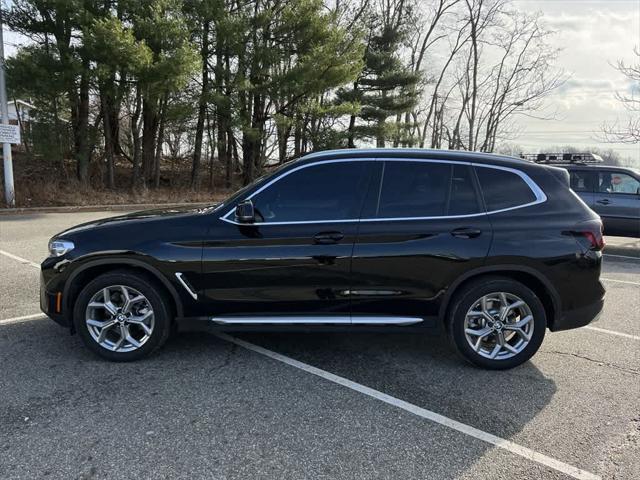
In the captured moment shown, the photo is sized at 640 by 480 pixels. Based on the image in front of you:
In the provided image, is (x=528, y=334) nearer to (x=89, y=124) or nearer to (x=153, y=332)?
(x=153, y=332)

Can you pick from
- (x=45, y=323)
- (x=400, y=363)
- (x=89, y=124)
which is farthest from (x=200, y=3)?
(x=400, y=363)

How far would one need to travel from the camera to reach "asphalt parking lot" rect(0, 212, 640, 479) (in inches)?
106

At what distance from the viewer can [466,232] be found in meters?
3.84

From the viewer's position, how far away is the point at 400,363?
13.5 ft

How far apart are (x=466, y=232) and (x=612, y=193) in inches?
349

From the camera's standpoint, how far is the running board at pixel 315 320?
153 inches

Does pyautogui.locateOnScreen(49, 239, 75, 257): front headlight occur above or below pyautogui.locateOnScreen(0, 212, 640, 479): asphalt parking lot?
above

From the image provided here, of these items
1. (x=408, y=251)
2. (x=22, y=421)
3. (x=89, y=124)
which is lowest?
(x=22, y=421)

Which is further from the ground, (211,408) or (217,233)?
(217,233)

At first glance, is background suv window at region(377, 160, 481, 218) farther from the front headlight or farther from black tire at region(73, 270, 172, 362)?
the front headlight

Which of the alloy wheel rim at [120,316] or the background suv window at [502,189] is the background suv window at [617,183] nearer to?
the background suv window at [502,189]

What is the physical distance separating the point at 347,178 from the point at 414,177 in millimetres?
563

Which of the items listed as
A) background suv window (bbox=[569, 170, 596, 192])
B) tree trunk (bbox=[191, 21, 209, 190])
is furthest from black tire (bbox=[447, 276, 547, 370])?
tree trunk (bbox=[191, 21, 209, 190])

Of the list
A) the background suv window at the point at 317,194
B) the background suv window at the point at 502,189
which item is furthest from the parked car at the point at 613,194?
the background suv window at the point at 317,194
